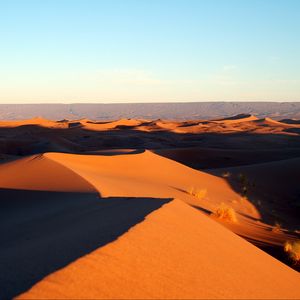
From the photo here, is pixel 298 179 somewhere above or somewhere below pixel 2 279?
below

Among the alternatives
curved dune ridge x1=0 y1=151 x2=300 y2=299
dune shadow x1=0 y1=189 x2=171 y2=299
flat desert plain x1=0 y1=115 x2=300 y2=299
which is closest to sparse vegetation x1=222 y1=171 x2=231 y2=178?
flat desert plain x1=0 y1=115 x2=300 y2=299

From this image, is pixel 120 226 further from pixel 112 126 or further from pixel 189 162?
pixel 112 126

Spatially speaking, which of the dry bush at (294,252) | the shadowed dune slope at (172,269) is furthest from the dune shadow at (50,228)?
the dry bush at (294,252)

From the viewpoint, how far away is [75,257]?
3.94m

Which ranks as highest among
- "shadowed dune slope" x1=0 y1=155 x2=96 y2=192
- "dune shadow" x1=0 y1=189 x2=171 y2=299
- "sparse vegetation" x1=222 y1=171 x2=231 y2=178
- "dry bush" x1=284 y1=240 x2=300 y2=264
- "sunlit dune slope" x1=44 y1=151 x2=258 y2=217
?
"dune shadow" x1=0 y1=189 x2=171 y2=299

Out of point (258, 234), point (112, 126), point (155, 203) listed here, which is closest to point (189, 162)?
point (258, 234)

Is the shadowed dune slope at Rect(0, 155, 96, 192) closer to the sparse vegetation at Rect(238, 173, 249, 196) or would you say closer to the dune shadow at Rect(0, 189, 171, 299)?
the dune shadow at Rect(0, 189, 171, 299)

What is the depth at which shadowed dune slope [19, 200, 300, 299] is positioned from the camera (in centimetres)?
334

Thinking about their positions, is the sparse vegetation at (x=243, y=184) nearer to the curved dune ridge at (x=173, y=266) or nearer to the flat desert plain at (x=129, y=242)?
the flat desert plain at (x=129, y=242)

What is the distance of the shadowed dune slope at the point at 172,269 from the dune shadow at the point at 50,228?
0.68 feet

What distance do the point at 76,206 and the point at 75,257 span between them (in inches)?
170

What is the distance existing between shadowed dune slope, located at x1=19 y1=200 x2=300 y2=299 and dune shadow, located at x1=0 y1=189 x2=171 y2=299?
0.21 meters

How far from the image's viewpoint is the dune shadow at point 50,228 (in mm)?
3751

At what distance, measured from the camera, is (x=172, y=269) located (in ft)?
13.4
